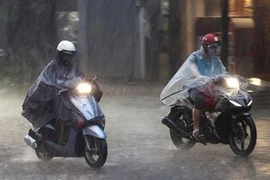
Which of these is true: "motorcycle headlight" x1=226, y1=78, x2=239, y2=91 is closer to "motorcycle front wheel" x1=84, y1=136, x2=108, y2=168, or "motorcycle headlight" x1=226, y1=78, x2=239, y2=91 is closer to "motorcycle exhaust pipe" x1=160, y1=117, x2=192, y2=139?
"motorcycle exhaust pipe" x1=160, y1=117, x2=192, y2=139

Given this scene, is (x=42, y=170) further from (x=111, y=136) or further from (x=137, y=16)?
(x=137, y=16)

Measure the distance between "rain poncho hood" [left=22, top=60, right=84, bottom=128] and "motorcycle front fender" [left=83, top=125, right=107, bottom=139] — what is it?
1.52ft

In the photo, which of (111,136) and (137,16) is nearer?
(111,136)

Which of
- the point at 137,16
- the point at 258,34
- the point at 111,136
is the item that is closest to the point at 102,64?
the point at 137,16

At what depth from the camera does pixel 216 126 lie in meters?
9.42

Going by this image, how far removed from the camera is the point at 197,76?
30.7 ft

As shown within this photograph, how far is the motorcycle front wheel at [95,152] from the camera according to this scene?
330 inches

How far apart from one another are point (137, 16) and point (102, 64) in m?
1.72

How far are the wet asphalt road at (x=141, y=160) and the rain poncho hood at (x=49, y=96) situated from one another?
668 millimetres

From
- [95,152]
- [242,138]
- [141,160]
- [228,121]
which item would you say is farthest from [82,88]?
[242,138]

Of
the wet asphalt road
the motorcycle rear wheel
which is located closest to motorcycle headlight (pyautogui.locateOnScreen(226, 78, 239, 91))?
the wet asphalt road

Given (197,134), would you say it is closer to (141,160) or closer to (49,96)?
(141,160)

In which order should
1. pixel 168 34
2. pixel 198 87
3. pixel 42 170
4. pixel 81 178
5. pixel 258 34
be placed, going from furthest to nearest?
pixel 168 34 → pixel 258 34 → pixel 198 87 → pixel 42 170 → pixel 81 178

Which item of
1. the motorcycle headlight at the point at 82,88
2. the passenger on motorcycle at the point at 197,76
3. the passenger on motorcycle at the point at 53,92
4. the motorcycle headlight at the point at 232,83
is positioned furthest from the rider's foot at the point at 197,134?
the motorcycle headlight at the point at 82,88
